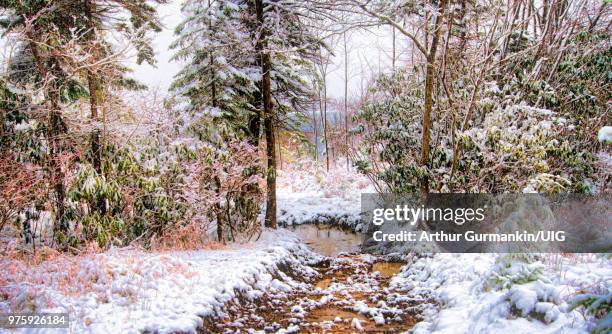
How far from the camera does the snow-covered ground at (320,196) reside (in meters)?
16.4

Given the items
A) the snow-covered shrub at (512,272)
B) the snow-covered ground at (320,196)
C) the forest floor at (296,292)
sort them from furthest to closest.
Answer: the snow-covered ground at (320,196) → the snow-covered shrub at (512,272) → the forest floor at (296,292)

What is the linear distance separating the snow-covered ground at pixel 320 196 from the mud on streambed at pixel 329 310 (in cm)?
660

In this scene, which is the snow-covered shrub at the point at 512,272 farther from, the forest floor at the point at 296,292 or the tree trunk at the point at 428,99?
the tree trunk at the point at 428,99

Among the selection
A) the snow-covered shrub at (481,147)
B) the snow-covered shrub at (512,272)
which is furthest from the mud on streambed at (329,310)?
the snow-covered shrub at (481,147)

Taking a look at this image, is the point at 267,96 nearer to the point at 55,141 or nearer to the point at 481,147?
the point at 55,141

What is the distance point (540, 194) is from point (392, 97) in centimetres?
541

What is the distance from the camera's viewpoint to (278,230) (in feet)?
42.0

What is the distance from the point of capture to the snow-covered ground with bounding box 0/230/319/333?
5.22 metres

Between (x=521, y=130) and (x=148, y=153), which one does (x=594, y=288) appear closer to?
(x=521, y=130)

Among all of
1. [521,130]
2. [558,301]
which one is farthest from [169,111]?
[558,301]

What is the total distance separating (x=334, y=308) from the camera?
7348 millimetres

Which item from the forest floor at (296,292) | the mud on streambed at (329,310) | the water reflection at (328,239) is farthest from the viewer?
the water reflection at (328,239)

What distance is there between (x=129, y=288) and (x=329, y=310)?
11.1 ft

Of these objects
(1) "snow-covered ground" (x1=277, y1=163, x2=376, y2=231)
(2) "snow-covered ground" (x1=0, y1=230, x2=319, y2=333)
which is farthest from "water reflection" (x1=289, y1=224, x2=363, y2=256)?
(2) "snow-covered ground" (x1=0, y1=230, x2=319, y2=333)
